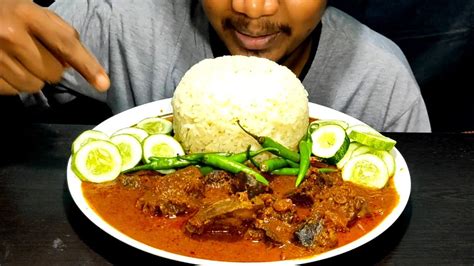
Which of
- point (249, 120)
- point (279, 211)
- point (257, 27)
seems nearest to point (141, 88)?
point (257, 27)

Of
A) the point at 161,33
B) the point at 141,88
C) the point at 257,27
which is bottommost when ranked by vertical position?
the point at 141,88

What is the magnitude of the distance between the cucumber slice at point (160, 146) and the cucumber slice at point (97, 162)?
0.14 m

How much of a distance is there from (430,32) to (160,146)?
10.1ft

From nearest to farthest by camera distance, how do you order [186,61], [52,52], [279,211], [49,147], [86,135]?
[279,211] < [52,52] < [86,135] < [49,147] < [186,61]

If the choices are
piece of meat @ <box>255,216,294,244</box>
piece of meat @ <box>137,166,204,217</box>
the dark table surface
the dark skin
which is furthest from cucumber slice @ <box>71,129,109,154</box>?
piece of meat @ <box>255,216,294,244</box>

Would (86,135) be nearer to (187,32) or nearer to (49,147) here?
(49,147)

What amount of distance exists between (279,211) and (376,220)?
354 millimetres

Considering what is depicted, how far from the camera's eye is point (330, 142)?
104 inches

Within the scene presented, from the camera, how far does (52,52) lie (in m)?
2.28

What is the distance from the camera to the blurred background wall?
479 centimetres

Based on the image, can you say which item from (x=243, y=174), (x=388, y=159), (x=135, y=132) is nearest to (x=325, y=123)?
(x=388, y=159)

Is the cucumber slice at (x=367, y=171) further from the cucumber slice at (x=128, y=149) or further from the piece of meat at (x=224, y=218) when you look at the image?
the cucumber slice at (x=128, y=149)

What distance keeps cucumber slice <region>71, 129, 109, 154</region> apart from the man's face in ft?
2.91

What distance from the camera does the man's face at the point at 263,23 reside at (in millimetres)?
2924
